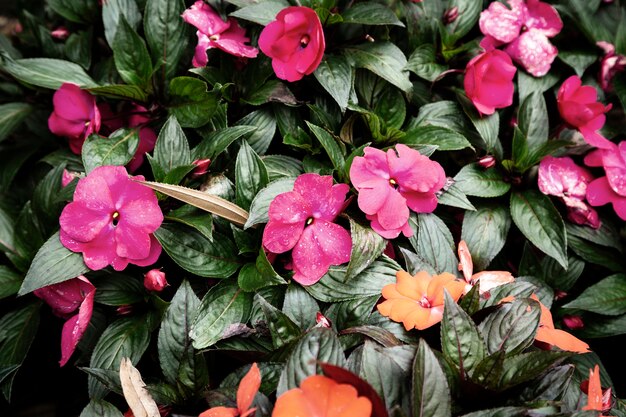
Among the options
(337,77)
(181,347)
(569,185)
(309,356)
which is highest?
(337,77)

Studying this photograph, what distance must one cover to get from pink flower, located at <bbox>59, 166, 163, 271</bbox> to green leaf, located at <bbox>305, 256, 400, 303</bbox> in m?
0.37

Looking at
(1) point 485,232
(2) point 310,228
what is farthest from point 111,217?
(1) point 485,232

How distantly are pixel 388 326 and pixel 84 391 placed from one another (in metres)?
1.06

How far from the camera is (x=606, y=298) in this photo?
1.47 meters

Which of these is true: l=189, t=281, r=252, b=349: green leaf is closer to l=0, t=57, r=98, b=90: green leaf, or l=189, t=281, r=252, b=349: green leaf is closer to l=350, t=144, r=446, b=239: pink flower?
l=350, t=144, r=446, b=239: pink flower

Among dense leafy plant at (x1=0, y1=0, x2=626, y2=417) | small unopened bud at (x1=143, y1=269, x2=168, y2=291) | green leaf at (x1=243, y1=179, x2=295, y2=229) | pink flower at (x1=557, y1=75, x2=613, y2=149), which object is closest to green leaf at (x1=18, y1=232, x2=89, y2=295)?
dense leafy plant at (x1=0, y1=0, x2=626, y2=417)

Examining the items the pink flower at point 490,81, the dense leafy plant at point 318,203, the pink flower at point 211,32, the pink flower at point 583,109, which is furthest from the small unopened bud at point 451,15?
the pink flower at point 211,32

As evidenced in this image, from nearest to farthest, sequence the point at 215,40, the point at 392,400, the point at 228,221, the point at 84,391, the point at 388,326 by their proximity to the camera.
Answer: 1. the point at 392,400
2. the point at 388,326
3. the point at 228,221
4. the point at 215,40
5. the point at 84,391

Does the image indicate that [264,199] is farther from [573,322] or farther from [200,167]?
[573,322]

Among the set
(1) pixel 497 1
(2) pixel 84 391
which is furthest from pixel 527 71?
(2) pixel 84 391

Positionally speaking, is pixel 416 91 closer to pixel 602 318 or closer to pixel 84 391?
pixel 602 318

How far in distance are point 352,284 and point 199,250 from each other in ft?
1.14

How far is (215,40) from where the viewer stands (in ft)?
4.69

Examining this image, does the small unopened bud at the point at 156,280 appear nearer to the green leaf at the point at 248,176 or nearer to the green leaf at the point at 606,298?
the green leaf at the point at 248,176
